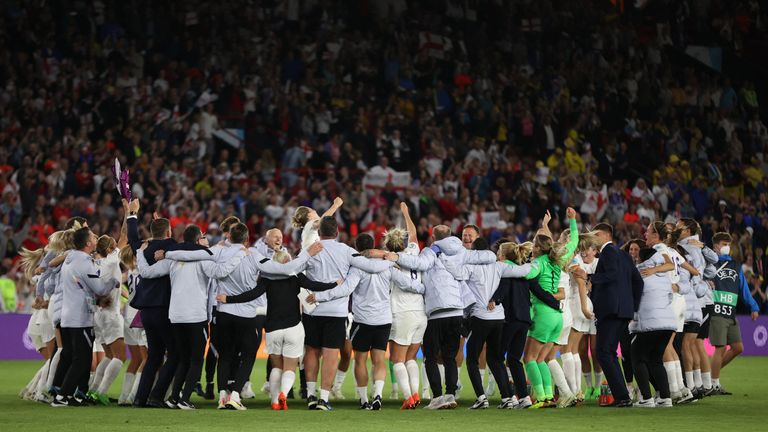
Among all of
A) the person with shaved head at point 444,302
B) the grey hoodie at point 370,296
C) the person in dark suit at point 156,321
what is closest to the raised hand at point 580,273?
the person with shaved head at point 444,302

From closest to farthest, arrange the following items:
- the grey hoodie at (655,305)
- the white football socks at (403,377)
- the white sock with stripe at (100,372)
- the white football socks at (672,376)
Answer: the white football socks at (403,377)
the grey hoodie at (655,305)
the white sock with stripe at (100,372)
the white football socks at (672,376)

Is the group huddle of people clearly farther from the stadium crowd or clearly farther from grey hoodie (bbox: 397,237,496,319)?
the stadium crowd

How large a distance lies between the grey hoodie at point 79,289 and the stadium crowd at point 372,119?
33.6ft

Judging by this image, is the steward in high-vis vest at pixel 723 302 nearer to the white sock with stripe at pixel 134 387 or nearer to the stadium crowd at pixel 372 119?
the white sock with stripe at pixel 134 387

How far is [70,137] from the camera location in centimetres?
2917

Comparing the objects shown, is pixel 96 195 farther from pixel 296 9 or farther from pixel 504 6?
pixel 504 6

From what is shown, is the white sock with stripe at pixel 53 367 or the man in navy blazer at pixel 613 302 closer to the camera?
the man in navy blazer at pixel 613 302

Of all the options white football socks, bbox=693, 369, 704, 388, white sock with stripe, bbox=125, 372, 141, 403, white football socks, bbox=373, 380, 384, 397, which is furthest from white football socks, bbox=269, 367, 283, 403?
white football socks, bbox=693, 369, 704, 388

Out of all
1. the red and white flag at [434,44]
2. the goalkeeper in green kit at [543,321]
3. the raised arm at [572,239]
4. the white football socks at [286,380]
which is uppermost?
the red and white flag at [434,44]

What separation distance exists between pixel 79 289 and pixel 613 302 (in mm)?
6766

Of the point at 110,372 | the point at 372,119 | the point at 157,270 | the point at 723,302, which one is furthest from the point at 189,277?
the point at 372,119

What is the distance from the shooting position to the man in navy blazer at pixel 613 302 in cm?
1559

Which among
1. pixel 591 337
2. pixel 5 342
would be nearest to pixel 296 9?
pixel 5 342

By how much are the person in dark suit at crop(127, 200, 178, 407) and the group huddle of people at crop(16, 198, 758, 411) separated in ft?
0.06
